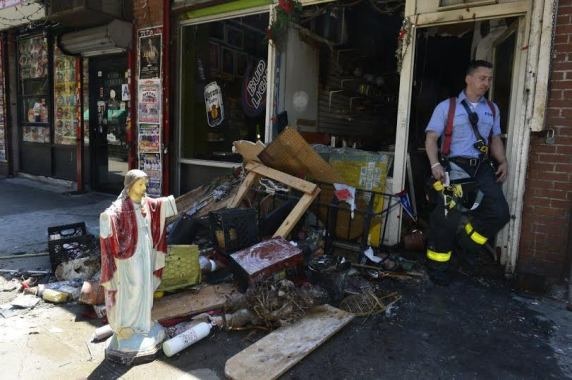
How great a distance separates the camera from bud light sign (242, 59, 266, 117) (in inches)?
252

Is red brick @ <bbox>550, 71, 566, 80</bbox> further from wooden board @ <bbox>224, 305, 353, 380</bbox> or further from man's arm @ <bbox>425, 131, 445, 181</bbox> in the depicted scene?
wooden board @ <bbox>224, 305, 353, 380</bbox>

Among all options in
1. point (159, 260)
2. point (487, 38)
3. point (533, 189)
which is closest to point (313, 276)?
point (159, 260)

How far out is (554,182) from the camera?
3.92m

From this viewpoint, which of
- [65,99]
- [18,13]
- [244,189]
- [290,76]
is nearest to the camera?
[244,189]

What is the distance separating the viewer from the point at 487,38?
4848mm

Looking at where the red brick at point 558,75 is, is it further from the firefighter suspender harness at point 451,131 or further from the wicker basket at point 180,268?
the wicker basket at point 180,268

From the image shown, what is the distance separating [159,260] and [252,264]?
34.2 inches

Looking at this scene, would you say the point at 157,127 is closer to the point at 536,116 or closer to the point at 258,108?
the point at 258,108

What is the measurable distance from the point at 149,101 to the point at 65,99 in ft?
10.3

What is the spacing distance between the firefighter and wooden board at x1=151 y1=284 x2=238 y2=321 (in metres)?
1.95

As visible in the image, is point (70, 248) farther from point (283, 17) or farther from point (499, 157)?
point (499, 157)

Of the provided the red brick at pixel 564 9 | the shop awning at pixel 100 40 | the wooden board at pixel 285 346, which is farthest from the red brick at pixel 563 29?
the shop awning at pixel 100 40

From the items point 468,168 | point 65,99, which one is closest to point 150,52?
point 65,99

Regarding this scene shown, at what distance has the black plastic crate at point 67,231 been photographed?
173 inches
